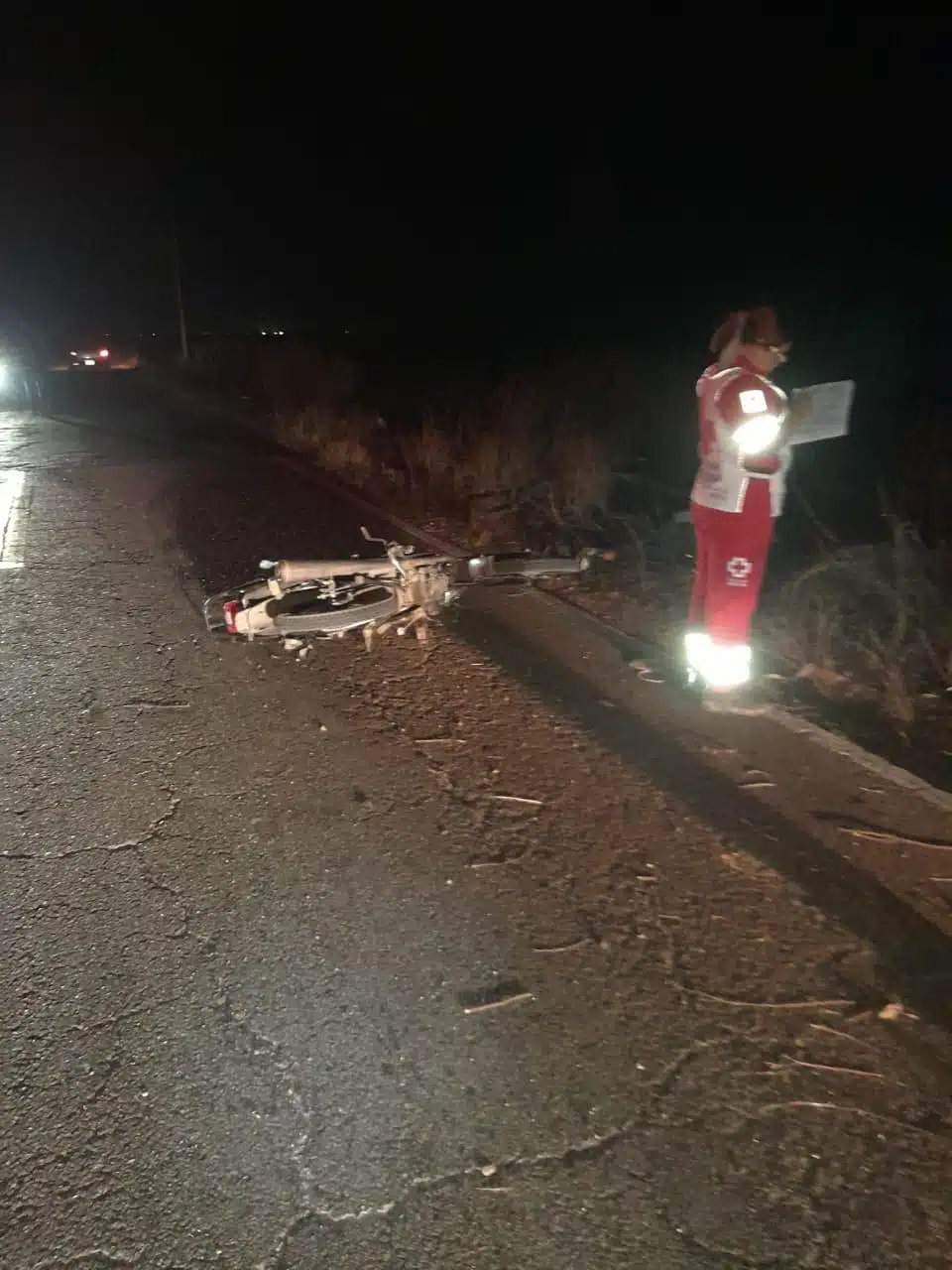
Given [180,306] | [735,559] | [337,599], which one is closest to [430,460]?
[337,599]

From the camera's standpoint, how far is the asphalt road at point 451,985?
2.66 meters

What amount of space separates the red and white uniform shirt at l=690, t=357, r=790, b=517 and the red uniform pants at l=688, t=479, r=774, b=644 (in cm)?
6

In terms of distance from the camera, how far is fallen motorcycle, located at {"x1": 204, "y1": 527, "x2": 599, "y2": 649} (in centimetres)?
678

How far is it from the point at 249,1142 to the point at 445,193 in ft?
137

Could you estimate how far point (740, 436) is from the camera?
513cm

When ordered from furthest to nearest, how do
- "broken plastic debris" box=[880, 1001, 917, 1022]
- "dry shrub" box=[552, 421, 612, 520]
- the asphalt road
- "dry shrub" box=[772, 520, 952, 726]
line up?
"dry shrub" box=[552, 421, 612, 520] → "dry shrub" box=[772, 520, 952, 726] → "broken plastic debris" box=[880, 1001, 917, 1022] → the asphalt road

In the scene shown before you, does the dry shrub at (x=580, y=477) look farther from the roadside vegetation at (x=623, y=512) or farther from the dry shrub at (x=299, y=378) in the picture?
the dry shrub at (x=299, y=378)

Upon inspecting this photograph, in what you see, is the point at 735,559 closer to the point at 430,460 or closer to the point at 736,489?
the point at 736,489

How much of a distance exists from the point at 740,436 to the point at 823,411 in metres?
0.64

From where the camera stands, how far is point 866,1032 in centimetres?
324

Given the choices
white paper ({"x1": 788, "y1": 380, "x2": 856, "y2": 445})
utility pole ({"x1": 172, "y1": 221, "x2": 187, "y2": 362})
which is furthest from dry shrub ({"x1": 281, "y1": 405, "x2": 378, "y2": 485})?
utility pole ({"x1": 172, "y1": 221, "x2": 187, "y2": 362})

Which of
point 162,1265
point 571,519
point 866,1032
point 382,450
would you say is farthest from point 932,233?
point 162,1265

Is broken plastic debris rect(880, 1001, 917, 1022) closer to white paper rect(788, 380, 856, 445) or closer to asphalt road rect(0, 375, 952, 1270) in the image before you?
asphalt road rect(0, 375, 952, 1270)

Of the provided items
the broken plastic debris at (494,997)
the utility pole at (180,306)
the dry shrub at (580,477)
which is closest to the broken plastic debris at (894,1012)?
the broken plastic debris at (494,997)
